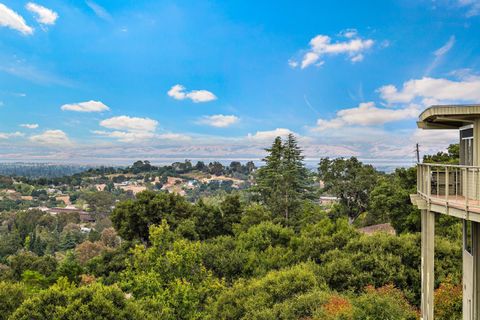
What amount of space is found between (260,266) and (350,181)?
1868 cm

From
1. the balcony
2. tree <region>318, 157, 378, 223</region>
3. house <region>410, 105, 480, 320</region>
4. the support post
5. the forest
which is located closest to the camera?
the balcony

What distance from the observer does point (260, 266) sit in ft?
48.7

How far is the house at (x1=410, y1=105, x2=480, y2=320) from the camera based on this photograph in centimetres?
586

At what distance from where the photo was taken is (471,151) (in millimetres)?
6391

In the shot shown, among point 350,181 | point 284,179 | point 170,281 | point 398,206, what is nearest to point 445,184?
point 170,281

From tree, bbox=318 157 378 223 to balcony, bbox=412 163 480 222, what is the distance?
24.4 metres

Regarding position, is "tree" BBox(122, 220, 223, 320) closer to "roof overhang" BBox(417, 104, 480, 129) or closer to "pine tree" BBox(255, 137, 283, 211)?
"roof overhang" BBox(417, 104, 480, 129)

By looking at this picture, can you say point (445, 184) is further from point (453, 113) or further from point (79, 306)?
point (79, 306)

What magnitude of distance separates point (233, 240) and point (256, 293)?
25.3ft

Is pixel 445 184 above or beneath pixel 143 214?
above

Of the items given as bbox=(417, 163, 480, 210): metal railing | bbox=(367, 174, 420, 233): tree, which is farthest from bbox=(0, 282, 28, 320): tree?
bbox=(367, 174, 420, 233): tree

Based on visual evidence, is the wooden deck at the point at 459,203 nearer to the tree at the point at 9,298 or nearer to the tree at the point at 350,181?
the tree at the point at 9,298

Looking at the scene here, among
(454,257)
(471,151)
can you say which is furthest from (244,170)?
(471,151)

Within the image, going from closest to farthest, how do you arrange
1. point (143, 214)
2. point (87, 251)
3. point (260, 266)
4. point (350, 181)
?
point (260, 266) < point (143, 214) < point (350, 181) < point (87, 251)
